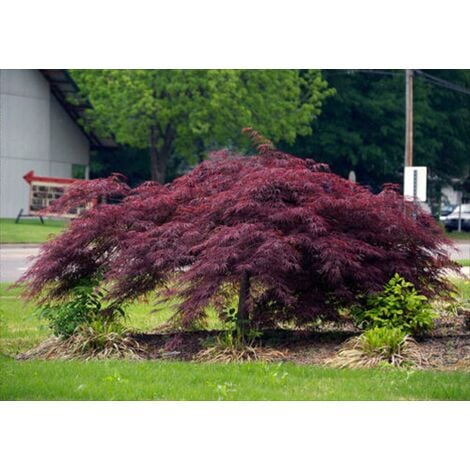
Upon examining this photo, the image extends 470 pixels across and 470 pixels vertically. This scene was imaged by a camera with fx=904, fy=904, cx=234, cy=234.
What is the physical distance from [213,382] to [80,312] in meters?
2.69

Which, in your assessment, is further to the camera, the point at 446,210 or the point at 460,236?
the point at 446,210

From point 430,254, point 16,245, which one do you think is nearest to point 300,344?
point 430,254

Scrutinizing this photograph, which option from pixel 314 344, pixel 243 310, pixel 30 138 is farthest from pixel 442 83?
pixel 243 310

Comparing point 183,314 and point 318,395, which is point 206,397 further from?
point 183,314

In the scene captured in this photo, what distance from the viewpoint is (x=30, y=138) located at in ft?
103

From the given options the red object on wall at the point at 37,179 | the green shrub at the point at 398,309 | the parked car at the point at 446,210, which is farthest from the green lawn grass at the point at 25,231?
the parked car at the point at 446,210

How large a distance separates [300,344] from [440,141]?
35.3 metres

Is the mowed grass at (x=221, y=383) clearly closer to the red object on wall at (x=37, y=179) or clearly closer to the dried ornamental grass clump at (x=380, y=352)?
the dried ornamental grass clump at (x=380, y=352)

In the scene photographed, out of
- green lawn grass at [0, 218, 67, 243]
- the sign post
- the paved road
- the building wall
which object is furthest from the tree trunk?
the sign post

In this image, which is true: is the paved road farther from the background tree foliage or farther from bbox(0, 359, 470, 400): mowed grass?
the background tree foliage

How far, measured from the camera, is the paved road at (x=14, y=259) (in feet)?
59.7

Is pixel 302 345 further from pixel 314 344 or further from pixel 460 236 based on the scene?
pixel 460 236

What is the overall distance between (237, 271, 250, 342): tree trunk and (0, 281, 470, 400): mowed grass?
960mm

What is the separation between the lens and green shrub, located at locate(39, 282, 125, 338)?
9828 millimetres
